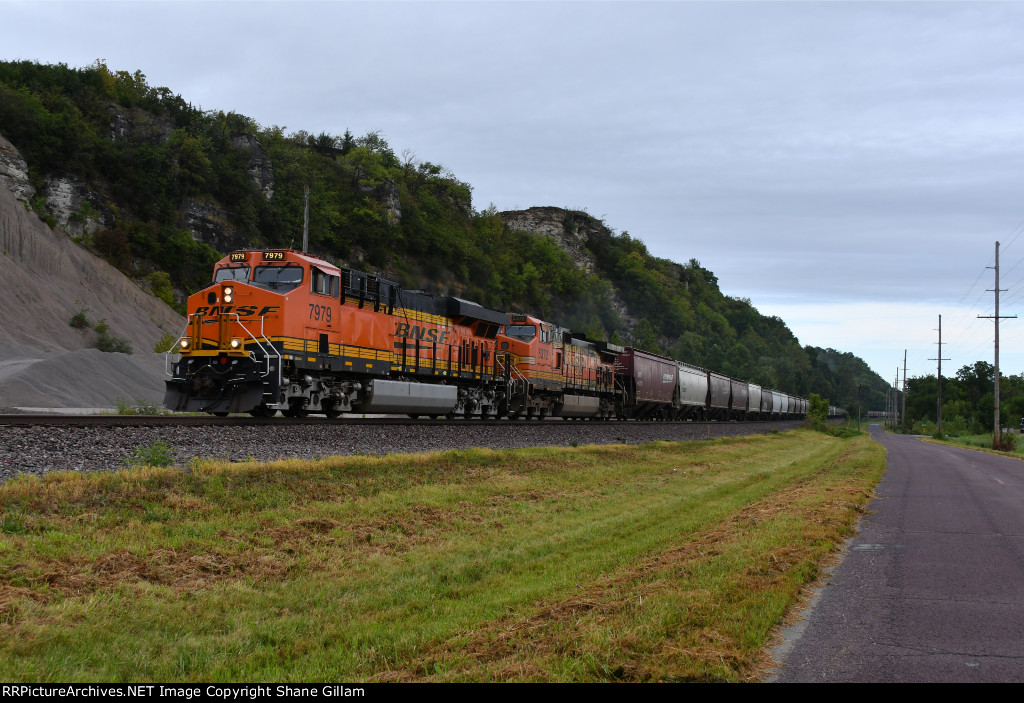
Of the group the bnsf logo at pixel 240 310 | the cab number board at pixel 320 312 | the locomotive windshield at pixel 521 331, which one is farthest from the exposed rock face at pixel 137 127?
the cab number board at pixel 320 312

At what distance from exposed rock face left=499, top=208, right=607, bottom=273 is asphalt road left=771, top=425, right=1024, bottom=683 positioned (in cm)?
12924

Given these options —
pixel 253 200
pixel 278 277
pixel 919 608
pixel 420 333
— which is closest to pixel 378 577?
pixel 919 608

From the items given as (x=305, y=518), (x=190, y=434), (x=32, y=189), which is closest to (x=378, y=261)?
(x=32, y=189)

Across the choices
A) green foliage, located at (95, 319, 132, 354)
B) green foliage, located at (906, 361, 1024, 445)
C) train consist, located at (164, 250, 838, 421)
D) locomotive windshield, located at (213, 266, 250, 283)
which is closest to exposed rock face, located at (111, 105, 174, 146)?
green foliage, located at (95, 319, 132, 354)

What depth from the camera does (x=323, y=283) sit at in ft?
68.2

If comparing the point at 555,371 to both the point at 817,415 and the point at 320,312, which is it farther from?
the point at 817,415

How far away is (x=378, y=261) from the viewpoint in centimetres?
7162

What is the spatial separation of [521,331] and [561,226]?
11386 cm

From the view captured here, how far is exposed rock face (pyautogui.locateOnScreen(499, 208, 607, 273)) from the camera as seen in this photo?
5591 inches

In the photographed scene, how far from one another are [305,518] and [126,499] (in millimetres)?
2238

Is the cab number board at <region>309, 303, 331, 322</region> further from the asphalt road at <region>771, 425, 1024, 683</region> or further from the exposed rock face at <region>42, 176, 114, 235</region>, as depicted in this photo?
the exposed rock face at <region>42, 176, 114, 235</region>

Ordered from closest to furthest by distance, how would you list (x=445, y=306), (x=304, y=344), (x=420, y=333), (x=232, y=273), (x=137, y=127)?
(x=304, y=344) < (x=232, y=273) < (x=420, y=333) < (x=445, y=306) < (x=137, y=127)

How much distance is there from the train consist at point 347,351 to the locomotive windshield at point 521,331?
0.05m

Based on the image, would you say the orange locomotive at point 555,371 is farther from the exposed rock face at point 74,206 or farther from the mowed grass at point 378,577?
the exposed rock face at point 74,206
